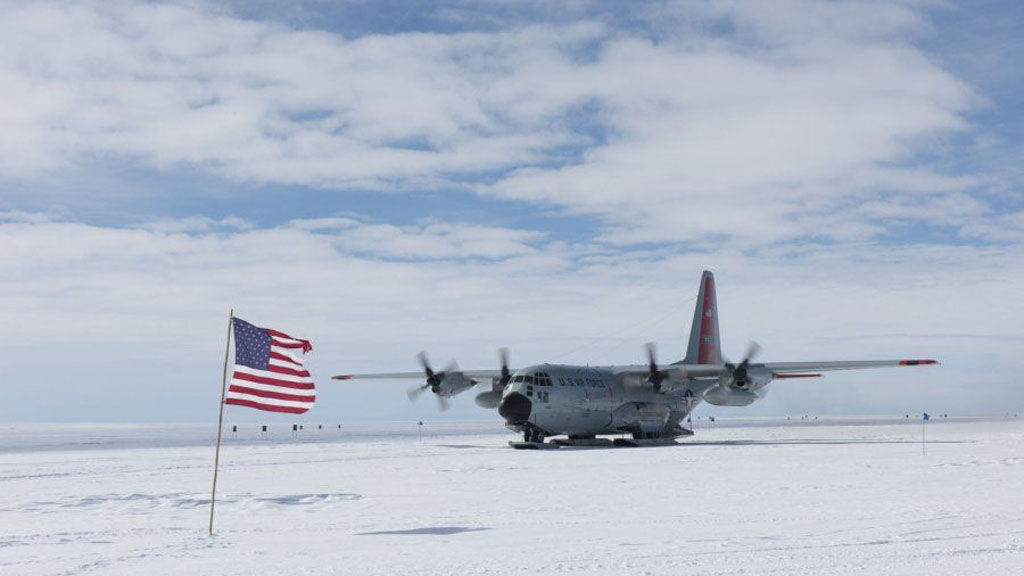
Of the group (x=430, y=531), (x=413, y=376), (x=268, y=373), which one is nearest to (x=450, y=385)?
(x=413, y=376)

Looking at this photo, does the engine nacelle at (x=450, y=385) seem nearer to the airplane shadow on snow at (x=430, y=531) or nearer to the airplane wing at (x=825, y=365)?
the airplane wing at (x=825, y=365)

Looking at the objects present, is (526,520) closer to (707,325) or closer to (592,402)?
(592,402)

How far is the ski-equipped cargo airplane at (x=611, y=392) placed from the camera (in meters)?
40.2

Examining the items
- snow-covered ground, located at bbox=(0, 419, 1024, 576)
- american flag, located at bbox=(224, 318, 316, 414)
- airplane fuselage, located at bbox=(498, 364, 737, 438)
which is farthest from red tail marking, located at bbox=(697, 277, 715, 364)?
american flag, located at bbox=(224, 318, 316, 414)

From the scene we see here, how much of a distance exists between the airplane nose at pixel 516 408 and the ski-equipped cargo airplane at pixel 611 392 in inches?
1.7

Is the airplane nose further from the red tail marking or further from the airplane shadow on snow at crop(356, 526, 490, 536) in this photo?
the airplane shadow on snow at crop(356, 526, 490, 536)

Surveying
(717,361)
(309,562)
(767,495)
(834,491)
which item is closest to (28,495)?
(309,562)

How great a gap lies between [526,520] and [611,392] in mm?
29586

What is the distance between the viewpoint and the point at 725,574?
33.8 feet

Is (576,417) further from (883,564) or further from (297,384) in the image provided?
(883,564)

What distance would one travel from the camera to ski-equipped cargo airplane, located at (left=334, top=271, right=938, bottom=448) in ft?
132

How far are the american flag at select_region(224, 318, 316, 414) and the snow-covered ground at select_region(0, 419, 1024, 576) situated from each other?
1.95 metres

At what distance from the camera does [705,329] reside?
53.5 metres

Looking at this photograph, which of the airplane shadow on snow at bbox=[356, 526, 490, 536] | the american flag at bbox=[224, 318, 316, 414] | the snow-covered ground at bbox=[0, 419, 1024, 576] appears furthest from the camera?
the american flag at bbox=[224, 318, 316, 414]
